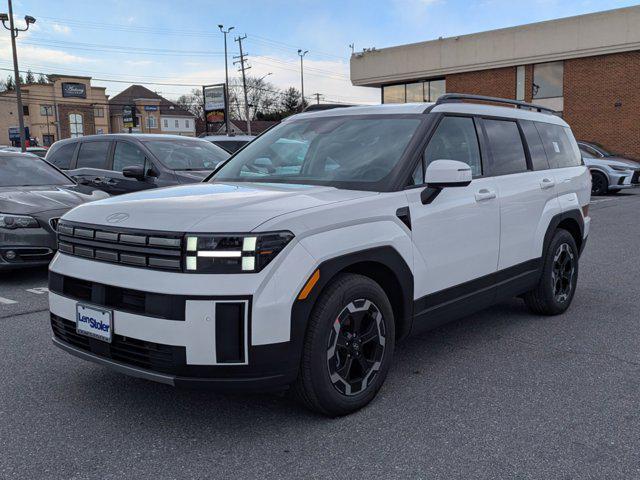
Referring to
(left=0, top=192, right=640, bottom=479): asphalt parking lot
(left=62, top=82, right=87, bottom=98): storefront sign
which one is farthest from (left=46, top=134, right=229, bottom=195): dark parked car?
(left=62, top=82, right=87, bottom=98): storefront sign

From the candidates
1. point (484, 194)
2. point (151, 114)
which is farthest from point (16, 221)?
point (151, 114)

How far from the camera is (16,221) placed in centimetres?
678

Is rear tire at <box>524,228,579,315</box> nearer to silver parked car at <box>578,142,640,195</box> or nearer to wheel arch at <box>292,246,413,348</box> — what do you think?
wheel arch at <box>292,246,413,348</box>

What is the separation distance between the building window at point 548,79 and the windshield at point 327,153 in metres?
28.4

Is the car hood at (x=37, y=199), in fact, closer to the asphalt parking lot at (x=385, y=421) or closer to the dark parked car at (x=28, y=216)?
the dark parked car at (x=28, y=216)

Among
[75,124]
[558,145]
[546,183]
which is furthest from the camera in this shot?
[75,124]

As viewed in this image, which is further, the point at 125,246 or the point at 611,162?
the point at 611,162

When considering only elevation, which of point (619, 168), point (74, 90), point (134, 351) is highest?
point (74, 90)

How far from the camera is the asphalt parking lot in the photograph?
2863mm

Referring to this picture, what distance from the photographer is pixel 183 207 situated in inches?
125

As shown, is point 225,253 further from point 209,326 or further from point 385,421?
point 385,421

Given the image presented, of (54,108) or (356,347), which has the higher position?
(54,108)

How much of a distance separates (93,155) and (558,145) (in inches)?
285

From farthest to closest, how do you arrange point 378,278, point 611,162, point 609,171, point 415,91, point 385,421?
point 415,91
point 611,162
point 609,171
point 378,278
point 385,421
